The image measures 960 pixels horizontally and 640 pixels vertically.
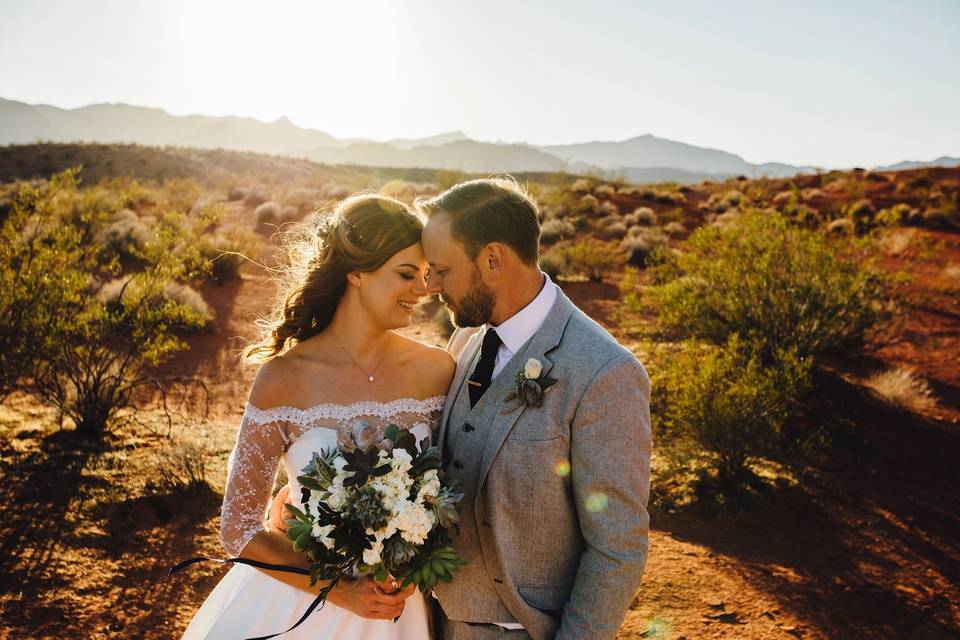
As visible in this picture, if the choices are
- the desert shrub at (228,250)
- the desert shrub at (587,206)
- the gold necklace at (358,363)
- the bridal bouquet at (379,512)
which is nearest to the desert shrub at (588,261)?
the desert shrub at (228,250)

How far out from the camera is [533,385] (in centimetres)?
207

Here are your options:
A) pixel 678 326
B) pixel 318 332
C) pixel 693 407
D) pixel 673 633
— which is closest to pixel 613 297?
pixel 678 326

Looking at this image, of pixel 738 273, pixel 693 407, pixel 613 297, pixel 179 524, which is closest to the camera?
pixel 179 524

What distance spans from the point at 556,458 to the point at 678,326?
26.1 feet

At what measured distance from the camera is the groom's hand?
8.98ft

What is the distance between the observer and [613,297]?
49.3ft

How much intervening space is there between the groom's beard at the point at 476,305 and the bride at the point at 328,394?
1.70 feet

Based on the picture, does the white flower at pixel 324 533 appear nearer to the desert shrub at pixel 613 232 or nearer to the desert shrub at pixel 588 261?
the desert shrub at pixel 588 261

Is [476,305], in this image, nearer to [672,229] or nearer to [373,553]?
[373,553]

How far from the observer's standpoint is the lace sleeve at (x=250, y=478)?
8.36ft

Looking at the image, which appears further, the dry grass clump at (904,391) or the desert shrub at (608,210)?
the desert shrub at (608,210)

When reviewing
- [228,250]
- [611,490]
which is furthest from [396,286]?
[228,250]

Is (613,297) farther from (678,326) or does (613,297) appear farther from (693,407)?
(693,407)

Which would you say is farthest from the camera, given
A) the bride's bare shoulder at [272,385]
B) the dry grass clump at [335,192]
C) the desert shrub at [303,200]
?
the dry grass clump at [335,192]
